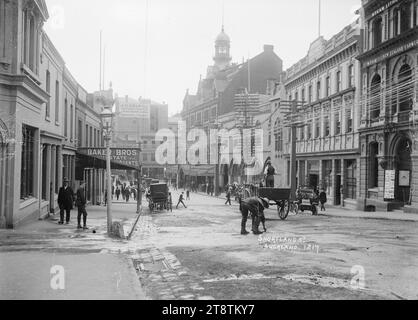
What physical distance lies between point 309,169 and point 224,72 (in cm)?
4027

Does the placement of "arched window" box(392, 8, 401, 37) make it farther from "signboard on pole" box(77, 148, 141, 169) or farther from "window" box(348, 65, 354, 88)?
"signboard on pole" box(77, 148, 141, 169)

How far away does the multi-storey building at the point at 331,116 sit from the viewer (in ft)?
113

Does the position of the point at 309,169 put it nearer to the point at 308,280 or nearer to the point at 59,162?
the point at 59,162

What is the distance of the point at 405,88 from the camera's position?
28.6m

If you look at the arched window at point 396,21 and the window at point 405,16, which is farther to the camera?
the arched window at point 396,21

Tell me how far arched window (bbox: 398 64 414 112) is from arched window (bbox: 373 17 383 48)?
12.5ft

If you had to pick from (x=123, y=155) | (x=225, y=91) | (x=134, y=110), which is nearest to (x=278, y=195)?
(x=123, y=155)

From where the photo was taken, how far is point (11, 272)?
884cm

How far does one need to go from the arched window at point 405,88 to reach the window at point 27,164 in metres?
20.1

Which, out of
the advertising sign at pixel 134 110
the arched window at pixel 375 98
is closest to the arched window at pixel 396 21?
the arched window at pixel 375 98

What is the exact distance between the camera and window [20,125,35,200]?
1656 cm

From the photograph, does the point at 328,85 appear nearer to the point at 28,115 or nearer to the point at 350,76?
the point at 350,76

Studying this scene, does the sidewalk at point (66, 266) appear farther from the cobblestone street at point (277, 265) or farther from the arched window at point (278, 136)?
the arched window at point (278, 136)
